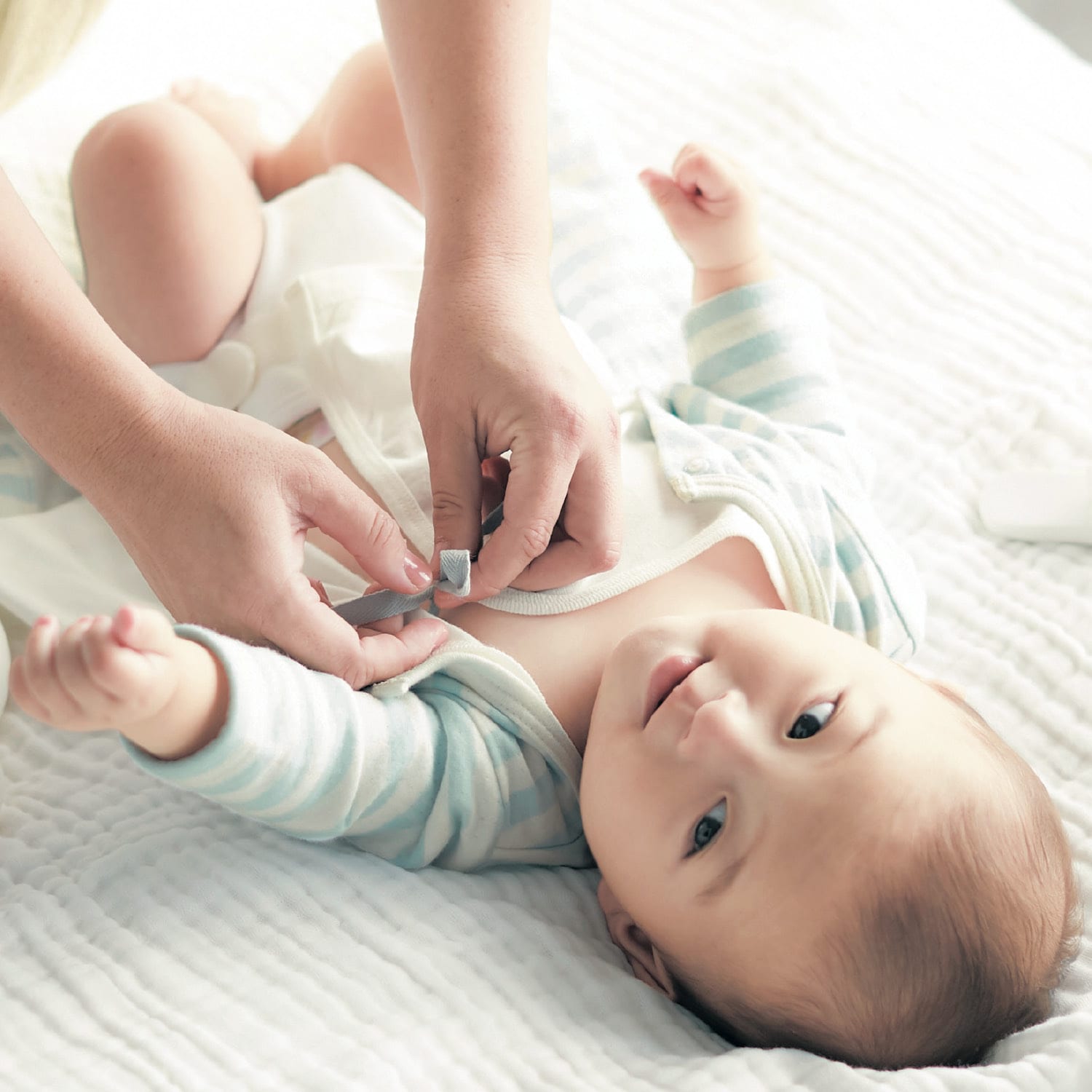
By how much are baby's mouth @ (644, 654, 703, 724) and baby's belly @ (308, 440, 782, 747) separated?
8cm

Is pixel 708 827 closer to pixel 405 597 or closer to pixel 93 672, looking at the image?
pixel 405 597

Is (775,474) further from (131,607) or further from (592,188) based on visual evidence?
(131,607)

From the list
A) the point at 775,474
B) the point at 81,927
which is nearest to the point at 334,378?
the point at 775,474

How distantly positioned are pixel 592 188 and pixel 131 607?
37.2 inches

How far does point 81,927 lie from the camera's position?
866 millimetres

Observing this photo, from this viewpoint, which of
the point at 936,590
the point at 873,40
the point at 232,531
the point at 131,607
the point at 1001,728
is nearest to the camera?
the point at 131,607

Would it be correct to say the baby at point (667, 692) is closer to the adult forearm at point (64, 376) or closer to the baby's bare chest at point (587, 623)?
the baby's bare chest at point (587, 623)

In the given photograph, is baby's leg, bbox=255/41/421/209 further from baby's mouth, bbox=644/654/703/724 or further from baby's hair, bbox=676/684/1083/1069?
baby's hair, bbox=676/684/1083/1069

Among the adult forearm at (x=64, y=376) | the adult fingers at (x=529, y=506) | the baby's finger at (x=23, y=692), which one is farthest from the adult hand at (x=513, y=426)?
the baby's finger at (x=23, y=692)

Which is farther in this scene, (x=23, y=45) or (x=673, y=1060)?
(x=23, y=45)

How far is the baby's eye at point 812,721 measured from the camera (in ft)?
2.94

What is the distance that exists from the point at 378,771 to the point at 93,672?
259 millimetres

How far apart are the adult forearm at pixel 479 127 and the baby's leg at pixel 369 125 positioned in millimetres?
289

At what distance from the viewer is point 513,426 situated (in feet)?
2.92
